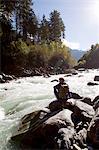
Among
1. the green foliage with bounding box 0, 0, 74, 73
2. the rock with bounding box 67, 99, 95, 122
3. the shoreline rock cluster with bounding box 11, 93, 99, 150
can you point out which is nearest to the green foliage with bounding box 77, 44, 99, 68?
the green foliage with bounding box 0, 0, 74, 73

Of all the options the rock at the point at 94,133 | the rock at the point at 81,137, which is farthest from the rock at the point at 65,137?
the rock at the point at 94,133

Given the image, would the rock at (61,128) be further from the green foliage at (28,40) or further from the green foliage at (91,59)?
the green foliage at (91,59)

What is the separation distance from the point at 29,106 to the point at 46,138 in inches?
237

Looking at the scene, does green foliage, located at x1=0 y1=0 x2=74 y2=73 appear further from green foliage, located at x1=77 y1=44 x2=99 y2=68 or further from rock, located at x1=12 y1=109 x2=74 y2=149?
rock, located at x1=12 y1=109 x2=74 y2=149

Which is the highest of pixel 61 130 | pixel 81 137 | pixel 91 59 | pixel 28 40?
pixel 28 40

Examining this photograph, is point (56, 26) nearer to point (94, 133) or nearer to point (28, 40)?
point (28, 40)

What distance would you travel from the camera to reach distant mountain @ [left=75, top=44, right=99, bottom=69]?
238 feet

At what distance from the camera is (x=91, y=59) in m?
75.8

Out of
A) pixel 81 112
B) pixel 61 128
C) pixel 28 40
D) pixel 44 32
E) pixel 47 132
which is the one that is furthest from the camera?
pixel 44 32

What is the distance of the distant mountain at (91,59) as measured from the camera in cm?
7264

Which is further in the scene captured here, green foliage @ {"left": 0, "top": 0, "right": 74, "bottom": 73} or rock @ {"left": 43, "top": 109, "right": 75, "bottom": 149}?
green foliage @ {"left": 0, "top": 0, "right": 74, "bottom": 73}

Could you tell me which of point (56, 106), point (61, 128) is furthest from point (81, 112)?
point (61, 128)

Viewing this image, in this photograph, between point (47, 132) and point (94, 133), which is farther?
point (47, 132)

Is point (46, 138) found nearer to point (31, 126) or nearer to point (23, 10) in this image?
point (31, 126)
